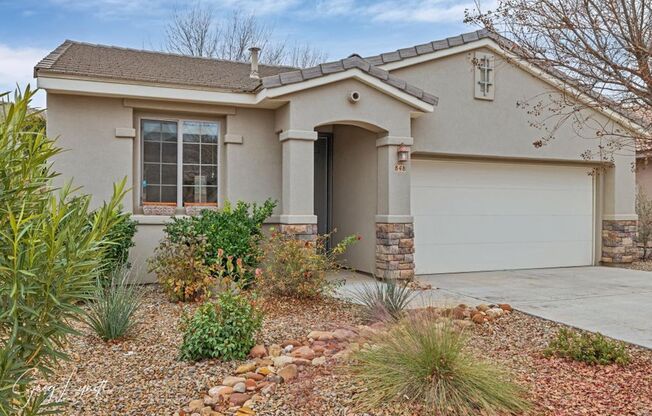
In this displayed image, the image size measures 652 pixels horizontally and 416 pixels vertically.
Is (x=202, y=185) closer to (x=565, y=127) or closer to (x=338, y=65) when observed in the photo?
(x=338, y=65)

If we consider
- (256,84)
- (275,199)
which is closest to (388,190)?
(275,199)

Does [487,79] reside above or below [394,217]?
above

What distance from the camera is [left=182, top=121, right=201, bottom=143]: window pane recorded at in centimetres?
888

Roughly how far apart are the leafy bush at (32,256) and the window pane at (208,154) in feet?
21.8

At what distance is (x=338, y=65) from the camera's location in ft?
28.1

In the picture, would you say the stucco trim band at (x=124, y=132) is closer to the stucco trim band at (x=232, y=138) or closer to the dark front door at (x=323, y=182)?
the stucco trim band at (x=232, y=138)

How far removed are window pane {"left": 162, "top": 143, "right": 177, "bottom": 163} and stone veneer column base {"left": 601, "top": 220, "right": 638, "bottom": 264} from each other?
31.3 feet

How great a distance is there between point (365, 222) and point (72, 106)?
536 centimetres

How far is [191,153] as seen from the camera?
29.3 ft

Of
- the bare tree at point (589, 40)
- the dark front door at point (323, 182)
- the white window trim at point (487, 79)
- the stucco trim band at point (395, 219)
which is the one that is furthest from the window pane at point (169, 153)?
the white window trim at point (487, 79)

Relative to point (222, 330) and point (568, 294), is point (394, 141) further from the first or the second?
Answer: point (222, 330)

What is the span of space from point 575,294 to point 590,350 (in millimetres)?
3674

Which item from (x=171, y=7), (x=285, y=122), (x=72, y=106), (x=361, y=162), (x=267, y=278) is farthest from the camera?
(x=171, y=7)

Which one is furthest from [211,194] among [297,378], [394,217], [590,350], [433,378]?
[590,350]
